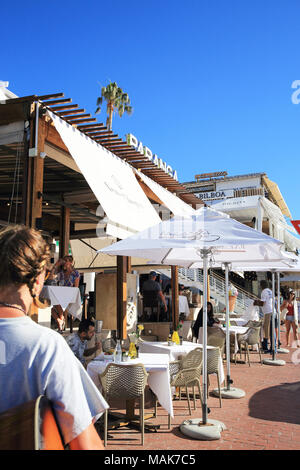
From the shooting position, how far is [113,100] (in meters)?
31.8

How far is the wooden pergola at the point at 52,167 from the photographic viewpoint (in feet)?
18.0

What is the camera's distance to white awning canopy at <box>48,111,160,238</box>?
18.9 ft

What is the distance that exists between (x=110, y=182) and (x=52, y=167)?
2453 millimetres

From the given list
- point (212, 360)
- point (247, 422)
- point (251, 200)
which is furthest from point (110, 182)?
point (251, 200)

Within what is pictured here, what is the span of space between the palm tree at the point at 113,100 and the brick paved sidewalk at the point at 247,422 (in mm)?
26536

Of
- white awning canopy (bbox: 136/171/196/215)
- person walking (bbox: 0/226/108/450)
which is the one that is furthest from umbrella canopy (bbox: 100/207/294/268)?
person walking (bbox: 0/226/108/450)

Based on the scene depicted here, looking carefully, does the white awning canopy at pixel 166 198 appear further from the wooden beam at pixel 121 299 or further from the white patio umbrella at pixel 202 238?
the white patio umbrella at pixel 202 238

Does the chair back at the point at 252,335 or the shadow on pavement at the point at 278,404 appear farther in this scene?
the chair back at the point at 252,335

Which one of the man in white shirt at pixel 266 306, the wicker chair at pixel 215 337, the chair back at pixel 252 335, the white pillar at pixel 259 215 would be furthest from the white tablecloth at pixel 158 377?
the white pillar at pixel 259 215

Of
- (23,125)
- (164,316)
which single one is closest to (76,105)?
(23,125)

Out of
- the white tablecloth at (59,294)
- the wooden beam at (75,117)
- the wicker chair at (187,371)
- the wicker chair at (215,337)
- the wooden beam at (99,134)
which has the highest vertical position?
the wooden beam at (99,134)

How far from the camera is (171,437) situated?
16.9 ft

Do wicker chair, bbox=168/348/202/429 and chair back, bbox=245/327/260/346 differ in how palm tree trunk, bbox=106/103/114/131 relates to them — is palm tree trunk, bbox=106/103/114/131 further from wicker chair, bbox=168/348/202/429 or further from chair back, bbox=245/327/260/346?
wicker chair, bbox=168/348/202/429

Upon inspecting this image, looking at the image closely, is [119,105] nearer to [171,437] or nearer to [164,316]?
[164,316]
